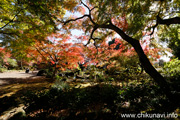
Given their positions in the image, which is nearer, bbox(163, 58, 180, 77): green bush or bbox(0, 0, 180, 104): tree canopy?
bbox(0, 0, 180, 104): tree canopy

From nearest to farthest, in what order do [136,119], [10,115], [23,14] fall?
[136,119] < [10,115] < [23,14]

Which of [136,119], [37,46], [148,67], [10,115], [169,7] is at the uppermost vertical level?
[169,7]

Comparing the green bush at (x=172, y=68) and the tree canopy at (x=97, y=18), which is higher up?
the tree canopy at (x=97, y=18)

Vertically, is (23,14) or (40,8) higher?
(23,14)

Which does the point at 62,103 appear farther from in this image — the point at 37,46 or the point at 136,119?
the point at 37,46

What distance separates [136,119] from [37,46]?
650 centimetres

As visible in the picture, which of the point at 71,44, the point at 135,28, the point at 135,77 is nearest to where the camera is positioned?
the point at 135,28

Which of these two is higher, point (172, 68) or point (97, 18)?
point (97, 18)

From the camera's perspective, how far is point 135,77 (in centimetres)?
509

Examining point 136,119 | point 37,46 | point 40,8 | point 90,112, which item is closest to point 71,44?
point 37,46

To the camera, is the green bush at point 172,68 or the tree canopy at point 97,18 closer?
the tree canopy at point 97,18

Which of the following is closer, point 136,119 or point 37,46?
point 136,119

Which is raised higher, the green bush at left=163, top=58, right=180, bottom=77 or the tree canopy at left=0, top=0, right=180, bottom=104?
the tree canopy at left=0, top=0, right=180, bottom=104

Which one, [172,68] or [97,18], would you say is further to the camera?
[172,68]
